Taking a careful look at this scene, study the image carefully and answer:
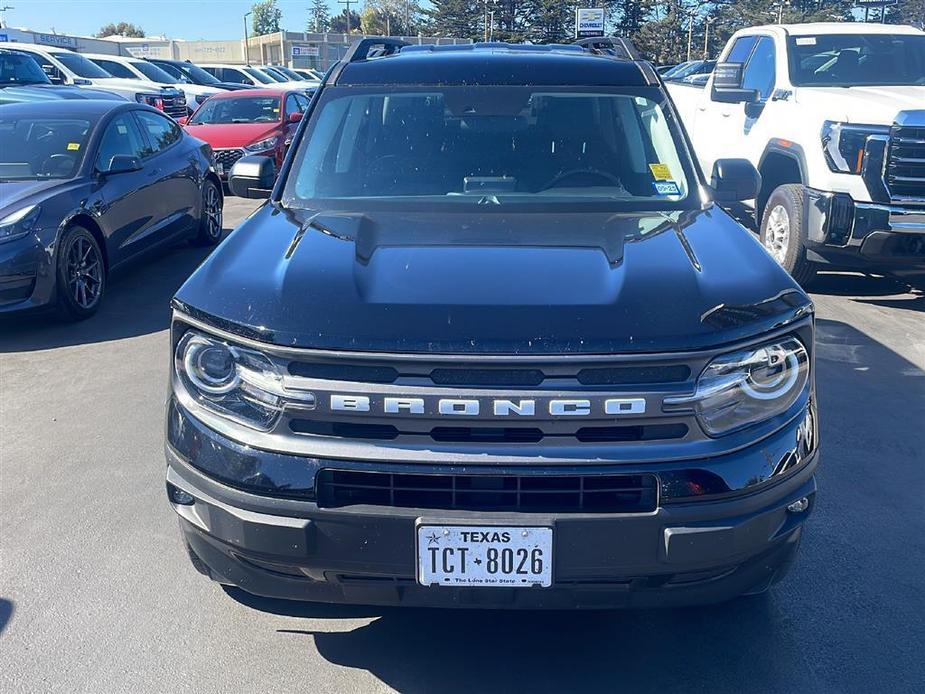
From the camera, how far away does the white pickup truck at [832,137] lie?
667 cm

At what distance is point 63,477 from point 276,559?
2293 millimetres

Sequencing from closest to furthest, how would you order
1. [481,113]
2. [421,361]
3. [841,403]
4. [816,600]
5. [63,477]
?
[421,361]
[816,600]
[481,113]
[63,477]
[841,403]

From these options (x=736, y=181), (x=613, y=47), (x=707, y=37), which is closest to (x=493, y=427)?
(x=736, y=181)

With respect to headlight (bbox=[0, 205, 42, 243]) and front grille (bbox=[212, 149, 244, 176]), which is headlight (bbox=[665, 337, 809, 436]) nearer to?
headlight (bbox=[0, 205, 42, 243])

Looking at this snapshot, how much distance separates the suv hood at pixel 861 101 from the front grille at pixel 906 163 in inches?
6.1

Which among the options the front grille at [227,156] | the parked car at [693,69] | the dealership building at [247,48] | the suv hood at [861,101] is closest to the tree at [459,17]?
the dealership building at [247,48]

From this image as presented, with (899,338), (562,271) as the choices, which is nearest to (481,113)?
(562,271)

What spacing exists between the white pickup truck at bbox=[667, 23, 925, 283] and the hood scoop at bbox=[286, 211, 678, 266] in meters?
3.90

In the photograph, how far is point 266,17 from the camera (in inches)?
4835

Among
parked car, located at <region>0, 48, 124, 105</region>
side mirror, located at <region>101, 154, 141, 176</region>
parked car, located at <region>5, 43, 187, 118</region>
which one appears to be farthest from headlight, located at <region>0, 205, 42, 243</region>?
parked car, located at <region>5, 43, 187, 118</region>

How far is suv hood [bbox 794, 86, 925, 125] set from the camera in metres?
6.79

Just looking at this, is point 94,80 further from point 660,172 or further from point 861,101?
point 660,172

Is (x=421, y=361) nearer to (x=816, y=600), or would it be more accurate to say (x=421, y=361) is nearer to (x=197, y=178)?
(x=816, y=600)

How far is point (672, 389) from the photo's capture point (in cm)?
234
